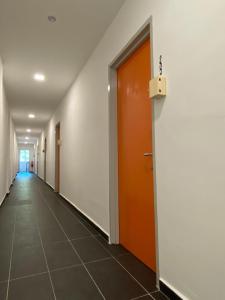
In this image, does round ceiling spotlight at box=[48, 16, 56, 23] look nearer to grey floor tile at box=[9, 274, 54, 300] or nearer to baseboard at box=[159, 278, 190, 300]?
grey floor tile at box=[9, 274, 54, 300]

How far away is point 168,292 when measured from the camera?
146 cm

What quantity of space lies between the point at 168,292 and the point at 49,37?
346 cm

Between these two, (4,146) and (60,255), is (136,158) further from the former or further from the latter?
(4,146)

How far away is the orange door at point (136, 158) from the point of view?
1.89 meters

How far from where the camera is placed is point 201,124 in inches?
48.2

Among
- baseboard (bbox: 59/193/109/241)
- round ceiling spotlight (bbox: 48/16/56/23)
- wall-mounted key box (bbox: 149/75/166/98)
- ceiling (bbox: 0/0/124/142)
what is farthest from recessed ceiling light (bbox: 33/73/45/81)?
wall-mounted key box (bbox: 149/75/166/98)

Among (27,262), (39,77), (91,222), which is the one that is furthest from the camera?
(39,77)

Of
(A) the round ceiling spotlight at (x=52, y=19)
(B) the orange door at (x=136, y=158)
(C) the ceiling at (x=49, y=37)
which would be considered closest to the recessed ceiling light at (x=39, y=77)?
(C) the ceiling at (x=49, y=37)

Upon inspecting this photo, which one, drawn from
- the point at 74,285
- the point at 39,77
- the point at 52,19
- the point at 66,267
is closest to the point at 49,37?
the point at 52,19

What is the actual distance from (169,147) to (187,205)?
17.9 inches

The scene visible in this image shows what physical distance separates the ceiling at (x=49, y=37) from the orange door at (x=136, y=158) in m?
0.80

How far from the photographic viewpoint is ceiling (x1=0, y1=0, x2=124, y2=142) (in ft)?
7.55

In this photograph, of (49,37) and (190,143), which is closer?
(190,143)

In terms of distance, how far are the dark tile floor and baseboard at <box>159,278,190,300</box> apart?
0.15 ft
